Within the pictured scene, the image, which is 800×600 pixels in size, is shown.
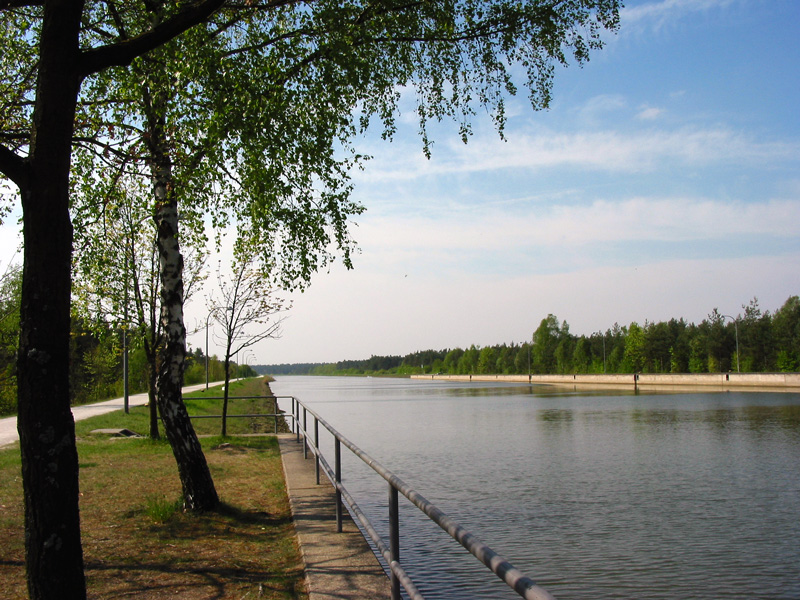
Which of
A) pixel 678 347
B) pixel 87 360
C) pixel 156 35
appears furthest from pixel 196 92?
pixel 678 347

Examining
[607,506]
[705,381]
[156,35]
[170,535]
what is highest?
[156,35]

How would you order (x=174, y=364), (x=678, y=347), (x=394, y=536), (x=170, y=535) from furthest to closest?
(x=678, y=347)
(x=174, y=364)
(x=170, y=535)
(x=394, y=536)

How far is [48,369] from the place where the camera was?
455cm

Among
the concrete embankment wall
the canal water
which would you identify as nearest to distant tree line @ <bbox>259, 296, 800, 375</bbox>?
the concrete embankment wall

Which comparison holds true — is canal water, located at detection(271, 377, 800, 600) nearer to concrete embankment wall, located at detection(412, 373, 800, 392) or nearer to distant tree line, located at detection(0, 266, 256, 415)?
distant tree line, located at detection(0, 266, 256, 415)

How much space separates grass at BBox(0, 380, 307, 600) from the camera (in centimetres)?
595

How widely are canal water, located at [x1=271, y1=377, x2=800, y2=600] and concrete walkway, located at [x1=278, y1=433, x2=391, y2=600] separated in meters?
1.17

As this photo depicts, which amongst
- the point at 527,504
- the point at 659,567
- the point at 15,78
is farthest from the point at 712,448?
the point at 15,78

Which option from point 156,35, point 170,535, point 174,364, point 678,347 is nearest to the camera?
point 156,35

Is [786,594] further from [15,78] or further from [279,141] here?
[15,78]

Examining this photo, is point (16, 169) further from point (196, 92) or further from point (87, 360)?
point (87, 360)

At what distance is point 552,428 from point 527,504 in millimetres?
14389

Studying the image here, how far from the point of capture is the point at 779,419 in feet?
88.3

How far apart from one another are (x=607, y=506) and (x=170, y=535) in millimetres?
7371
